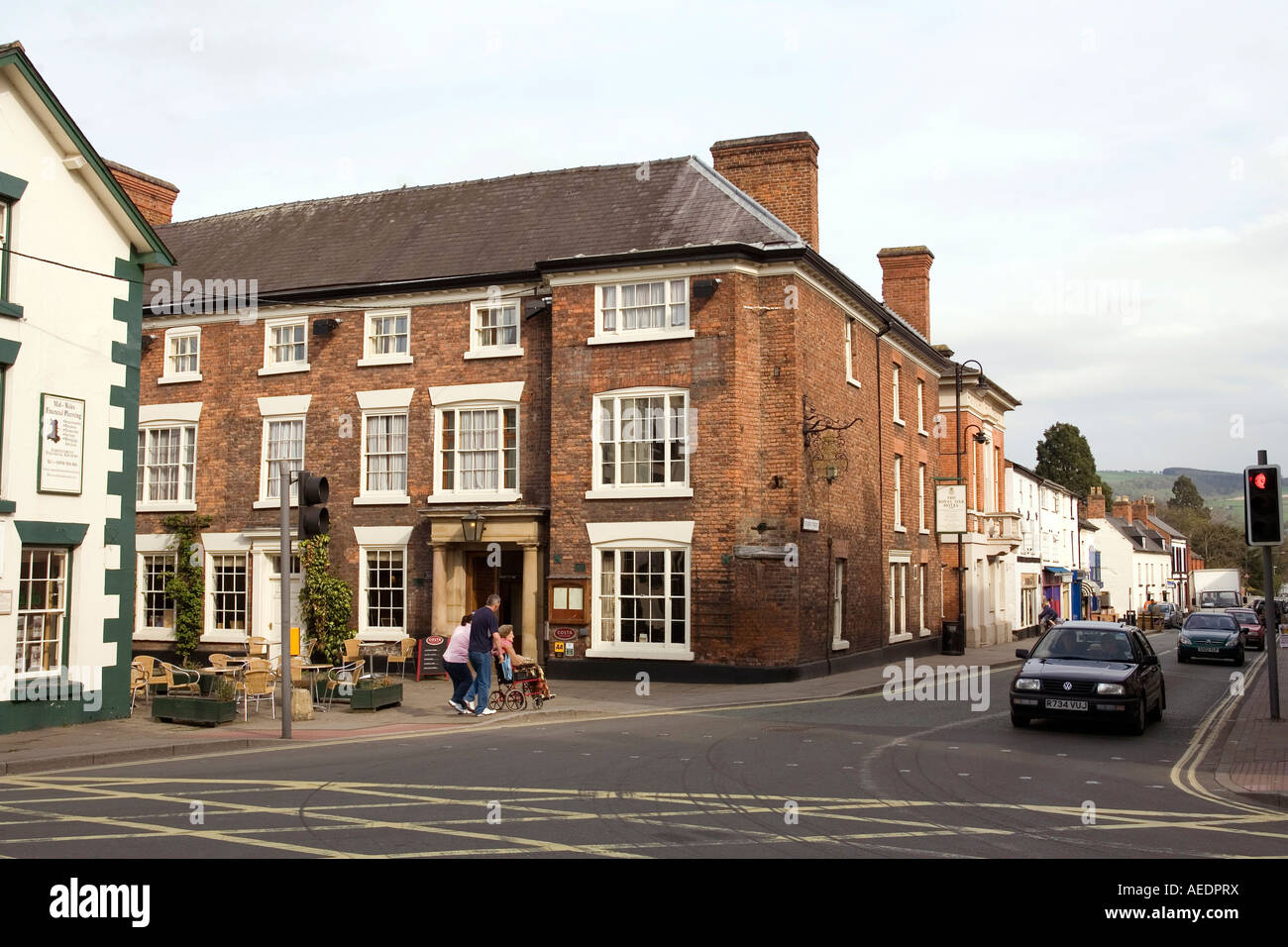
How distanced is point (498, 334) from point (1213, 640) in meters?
22.4

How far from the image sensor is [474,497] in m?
25.5

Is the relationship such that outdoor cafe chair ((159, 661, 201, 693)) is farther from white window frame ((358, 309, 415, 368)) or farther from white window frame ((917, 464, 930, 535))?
white window frame ((917, 464, 930, 535))

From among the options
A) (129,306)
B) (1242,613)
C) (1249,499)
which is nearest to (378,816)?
(129,306)

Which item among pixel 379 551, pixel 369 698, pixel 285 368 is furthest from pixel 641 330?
pixel 369 698

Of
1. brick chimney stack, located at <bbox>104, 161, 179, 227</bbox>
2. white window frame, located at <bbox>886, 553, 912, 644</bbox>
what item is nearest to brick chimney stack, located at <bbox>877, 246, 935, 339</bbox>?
white window frame, located at <bbox>886, 553, 912, 644</bbox>

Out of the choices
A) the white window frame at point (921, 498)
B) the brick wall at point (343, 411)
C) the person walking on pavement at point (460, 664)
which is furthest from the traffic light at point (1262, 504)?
the white window frame at point (921, 498)

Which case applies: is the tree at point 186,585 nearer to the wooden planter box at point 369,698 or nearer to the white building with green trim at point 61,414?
the white building with green trim at point 61,414

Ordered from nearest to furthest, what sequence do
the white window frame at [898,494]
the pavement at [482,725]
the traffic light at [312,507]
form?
the pavement at [482,725], the traffic light at [312,507], the white window frame at [898,494]

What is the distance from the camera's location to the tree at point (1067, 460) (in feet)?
259

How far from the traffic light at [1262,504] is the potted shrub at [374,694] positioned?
1316 cm

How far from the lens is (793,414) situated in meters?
23.4

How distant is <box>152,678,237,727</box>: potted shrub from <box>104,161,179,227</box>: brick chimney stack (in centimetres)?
1969

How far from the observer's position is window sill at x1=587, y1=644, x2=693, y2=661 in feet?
75.6
